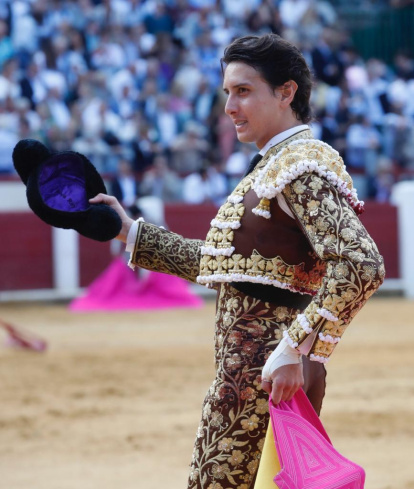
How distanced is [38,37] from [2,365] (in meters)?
5.70

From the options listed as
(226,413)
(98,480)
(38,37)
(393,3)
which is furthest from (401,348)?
(393,3)

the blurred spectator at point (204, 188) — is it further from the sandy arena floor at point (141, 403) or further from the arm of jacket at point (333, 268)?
the arm of jacket at point (333, 268)

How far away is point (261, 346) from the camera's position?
7.16 ft

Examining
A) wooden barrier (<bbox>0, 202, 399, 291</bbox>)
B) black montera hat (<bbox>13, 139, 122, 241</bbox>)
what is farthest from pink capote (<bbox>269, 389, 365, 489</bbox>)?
wooden barrier (<bbox>0, 202, 399, 291</bbox>)

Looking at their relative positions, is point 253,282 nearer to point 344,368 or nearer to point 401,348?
point 344,368

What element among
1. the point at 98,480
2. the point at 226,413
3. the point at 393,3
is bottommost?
the point at 98,480

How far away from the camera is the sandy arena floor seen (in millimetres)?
4023

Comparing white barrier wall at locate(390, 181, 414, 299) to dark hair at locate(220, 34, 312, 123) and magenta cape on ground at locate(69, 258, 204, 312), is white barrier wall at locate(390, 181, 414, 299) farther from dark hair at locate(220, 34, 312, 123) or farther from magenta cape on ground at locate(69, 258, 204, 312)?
dark hair at locate(220, 34, 312, 123)

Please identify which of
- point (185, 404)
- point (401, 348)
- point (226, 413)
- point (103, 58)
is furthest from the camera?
point (103, 58)

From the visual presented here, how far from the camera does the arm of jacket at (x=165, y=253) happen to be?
7.94 ft

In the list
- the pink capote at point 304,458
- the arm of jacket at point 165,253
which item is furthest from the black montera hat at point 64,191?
the pink capote at point 304,458

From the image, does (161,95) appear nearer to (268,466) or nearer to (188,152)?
(188,152)

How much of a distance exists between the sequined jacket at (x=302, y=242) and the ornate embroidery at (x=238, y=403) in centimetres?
9

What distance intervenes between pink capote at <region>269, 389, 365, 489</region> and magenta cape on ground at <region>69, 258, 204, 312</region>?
7.88 meters
